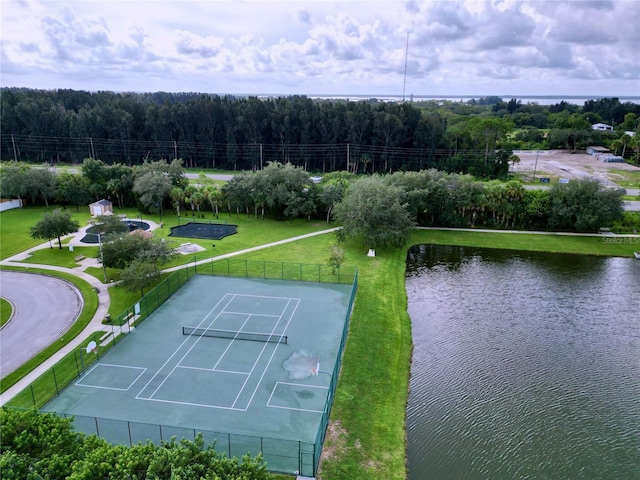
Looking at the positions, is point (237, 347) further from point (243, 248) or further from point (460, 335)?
point (243, 248)

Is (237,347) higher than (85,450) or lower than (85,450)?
lower

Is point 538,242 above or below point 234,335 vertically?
above

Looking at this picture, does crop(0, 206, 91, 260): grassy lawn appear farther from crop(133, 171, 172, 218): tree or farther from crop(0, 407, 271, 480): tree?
crop(0, 407, 271, 480): tree

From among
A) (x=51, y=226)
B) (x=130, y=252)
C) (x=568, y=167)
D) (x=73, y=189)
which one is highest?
(x=568, y=167)

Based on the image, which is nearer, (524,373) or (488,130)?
(524,373)

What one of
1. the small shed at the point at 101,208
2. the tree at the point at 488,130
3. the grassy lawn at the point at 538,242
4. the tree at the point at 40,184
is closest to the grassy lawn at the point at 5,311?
the small shed at the point at 101,208

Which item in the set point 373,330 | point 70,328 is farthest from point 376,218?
point 70,328

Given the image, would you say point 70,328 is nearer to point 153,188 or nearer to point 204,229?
point 204,229

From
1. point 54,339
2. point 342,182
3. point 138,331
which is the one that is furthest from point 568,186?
point 54,339

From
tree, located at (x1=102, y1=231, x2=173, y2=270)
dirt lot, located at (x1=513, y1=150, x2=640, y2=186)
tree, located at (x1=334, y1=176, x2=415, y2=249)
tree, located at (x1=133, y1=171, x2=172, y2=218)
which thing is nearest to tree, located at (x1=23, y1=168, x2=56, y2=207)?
tree, located at (x1=133, y1=171, x2=172, y2=218)
